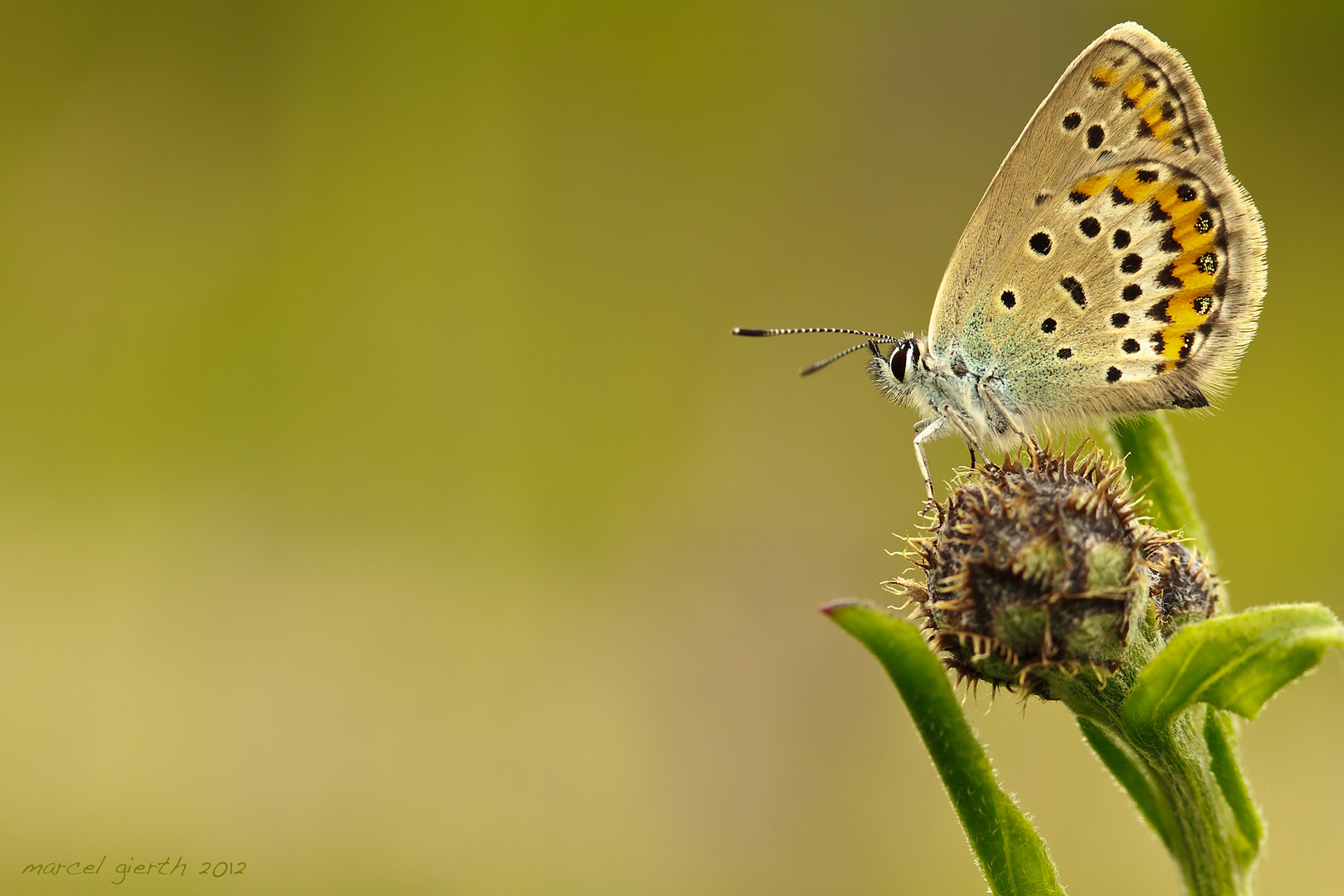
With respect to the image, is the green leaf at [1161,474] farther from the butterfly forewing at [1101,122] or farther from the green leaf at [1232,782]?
the butterfly forewing at [1101,122]

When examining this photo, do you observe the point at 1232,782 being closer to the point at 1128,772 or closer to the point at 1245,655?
Answer: the point at 1128,772

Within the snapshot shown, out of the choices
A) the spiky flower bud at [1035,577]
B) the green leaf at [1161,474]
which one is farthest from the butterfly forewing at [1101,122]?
the spiky flower bud at [1035,577]

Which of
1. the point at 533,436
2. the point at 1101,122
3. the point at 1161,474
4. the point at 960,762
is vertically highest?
the point at 1101,122

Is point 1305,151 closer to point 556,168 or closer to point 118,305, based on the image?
point 556,168

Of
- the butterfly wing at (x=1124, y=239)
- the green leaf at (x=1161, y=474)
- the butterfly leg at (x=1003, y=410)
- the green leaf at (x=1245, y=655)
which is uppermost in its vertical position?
the butterfly wing at (x=1124, y=239)

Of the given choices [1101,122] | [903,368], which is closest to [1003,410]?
[903,368]

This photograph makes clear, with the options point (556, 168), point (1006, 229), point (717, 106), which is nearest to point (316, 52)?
point (556, 168)
